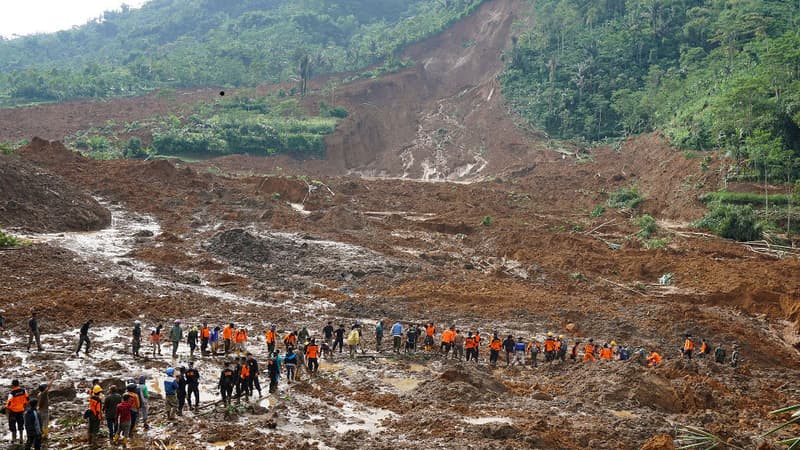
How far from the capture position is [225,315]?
18875 millimetres

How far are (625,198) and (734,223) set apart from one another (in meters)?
8.81

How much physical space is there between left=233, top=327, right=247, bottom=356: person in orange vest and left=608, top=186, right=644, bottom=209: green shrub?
2760 cm

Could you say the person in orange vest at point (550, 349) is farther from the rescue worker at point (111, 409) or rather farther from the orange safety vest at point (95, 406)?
the orange safety vest at point (95, 406)

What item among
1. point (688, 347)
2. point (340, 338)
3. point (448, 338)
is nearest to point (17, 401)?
point (340, 338)

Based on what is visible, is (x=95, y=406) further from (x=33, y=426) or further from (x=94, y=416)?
(x=33, y=426)

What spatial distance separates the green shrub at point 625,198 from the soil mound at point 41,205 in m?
28.4

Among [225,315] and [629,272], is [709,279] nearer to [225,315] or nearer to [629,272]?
[629,272]

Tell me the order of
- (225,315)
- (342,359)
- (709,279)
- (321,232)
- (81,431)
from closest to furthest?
(81,431), (342,359), (225,315), (709,279), (321,232)

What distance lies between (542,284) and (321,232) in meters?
10.7

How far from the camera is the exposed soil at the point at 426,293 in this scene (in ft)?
39.0

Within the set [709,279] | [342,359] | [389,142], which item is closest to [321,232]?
[342,359]

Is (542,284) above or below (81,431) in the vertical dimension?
below

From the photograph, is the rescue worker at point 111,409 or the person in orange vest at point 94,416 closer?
the person in orange vest at point 94,416

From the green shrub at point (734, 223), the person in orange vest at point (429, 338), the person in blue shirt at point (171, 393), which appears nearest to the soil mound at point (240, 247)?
the person in orange vest at point (429, 338)
